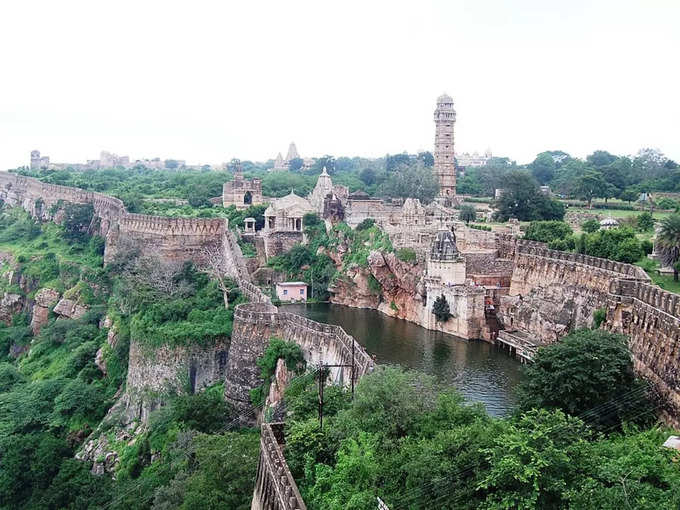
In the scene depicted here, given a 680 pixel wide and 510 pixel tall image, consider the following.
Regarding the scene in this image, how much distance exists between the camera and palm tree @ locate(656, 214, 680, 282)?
32906 mm

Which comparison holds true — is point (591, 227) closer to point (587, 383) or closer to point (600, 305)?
point (600, 305)

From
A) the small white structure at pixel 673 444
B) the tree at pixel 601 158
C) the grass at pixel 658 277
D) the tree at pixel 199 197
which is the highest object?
the tree at pixel 601 158

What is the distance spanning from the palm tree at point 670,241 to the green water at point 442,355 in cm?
947

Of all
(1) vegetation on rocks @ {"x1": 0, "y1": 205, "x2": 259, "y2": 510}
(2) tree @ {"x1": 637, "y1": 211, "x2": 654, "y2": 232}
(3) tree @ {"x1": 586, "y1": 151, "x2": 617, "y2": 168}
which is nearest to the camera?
(1) vegetation on rocks @ {"x1": 0, "y1": 205, "x2": 259, "y2": 510}

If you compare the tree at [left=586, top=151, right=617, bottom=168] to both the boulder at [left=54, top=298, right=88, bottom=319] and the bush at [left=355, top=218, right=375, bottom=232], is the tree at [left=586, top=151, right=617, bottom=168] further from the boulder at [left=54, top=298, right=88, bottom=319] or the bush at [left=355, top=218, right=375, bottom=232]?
the boulder at [left=54, top=298, right=88, bottom=319]

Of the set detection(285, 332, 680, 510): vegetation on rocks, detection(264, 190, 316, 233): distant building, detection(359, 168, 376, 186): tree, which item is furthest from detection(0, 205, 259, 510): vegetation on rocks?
detection(359, 168, 376, 186): tree

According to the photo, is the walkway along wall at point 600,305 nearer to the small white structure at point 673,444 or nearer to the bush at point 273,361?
the small white structure at point 673,444

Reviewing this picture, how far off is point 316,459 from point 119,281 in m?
28.7

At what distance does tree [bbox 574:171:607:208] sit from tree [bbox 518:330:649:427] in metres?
42.0

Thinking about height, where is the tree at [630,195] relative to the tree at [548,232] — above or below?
above

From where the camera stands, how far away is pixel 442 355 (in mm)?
36438

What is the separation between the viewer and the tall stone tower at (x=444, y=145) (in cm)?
7269

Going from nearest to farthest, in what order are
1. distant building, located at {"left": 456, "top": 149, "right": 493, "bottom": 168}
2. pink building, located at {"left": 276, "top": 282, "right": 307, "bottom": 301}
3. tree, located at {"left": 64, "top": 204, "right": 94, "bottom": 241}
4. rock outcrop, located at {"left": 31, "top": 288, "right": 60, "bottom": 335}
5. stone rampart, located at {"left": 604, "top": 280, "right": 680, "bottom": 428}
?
stone rampart, located at {"left": 604, "top": 280, "right": 680, "bottom": 428}, rock outcrop, located at {"left": 31, "top": 288, "right": 60, "bottom": 335}, pink building, located at {"left": 276, "top": 282, "right": 307, "bottom": 301}, tree, located at {"left": 64, "top": 204, "right": 94, "bottom": 241}, distant building, located at {"left": 456, "top": 149, "right": 493, "bottom": 168}

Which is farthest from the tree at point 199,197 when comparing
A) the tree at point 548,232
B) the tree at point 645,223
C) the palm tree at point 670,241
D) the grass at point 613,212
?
the palm tree at point 670,241
